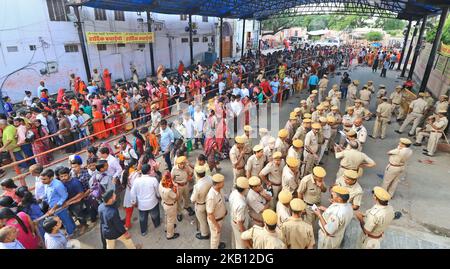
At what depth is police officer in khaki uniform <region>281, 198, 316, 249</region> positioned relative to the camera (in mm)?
3303

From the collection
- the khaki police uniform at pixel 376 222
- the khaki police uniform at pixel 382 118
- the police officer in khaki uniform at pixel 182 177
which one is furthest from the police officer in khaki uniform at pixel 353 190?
the khaki police uniform at pixel 382 118

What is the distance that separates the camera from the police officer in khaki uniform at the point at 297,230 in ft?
10.8

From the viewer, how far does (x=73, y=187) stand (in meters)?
4.41

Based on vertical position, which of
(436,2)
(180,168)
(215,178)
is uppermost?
(436,2)

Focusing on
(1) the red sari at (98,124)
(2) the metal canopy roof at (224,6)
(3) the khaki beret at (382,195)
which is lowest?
(1) the red sari at (98,124)

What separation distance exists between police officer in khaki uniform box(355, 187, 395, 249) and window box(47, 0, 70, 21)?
15360 mm

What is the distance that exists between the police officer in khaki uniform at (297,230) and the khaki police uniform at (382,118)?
22.4 ft

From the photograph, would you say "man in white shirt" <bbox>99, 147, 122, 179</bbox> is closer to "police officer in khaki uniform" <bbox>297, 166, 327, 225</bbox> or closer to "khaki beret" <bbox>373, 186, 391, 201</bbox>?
"police officer in khaki uniform" <bbox>297, 166, 327, 225</bbox>

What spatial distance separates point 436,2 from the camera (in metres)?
10.1

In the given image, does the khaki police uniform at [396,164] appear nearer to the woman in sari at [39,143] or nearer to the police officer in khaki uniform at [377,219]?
the police officer in khaki uniform at [377,219]

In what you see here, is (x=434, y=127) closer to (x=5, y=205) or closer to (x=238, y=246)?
(x=238, y=246)

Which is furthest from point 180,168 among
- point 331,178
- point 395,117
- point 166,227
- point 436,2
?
point 436,2

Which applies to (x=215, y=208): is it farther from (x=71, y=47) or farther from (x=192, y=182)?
(x=71, y=47)

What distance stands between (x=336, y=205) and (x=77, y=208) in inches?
166
